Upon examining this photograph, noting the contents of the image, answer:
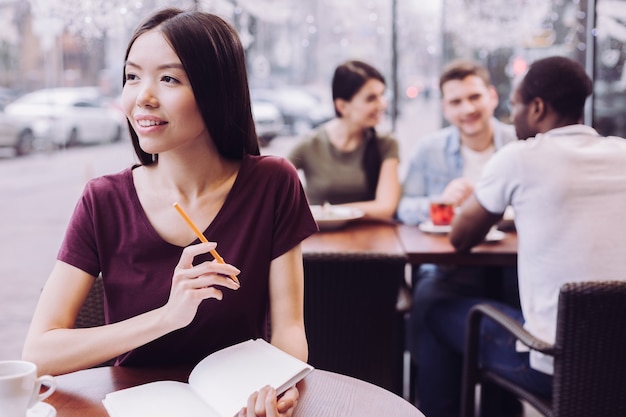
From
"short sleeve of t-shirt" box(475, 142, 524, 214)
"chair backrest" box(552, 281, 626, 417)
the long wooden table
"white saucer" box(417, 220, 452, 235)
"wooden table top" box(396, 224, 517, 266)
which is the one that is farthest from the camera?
"white saucer" box(417, 220, 452, 235)

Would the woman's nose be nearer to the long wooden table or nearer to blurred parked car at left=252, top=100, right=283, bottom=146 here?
the long wooden table

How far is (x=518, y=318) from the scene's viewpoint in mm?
2393

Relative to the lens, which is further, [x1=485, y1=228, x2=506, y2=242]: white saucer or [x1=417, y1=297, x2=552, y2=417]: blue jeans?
[x1=485, y1=228, x2=506, y2=242]: white saucer

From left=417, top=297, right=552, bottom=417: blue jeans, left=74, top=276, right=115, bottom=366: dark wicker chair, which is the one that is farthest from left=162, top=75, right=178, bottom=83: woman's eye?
left=417, top=297, right=552, bottom=417: blue jeans

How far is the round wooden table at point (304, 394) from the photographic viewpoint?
1146 mm

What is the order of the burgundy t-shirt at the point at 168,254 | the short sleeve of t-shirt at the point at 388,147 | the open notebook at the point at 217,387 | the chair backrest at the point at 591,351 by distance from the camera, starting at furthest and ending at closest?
1. the short sleeve of t-shirt at the point at 388,147
2. the chair backrest at the point at 591,351
3. the burgundy t-shirt at the point at 168,254
4. the open notebook at the point at 217,387

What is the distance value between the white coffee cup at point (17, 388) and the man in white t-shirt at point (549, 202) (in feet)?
4.93

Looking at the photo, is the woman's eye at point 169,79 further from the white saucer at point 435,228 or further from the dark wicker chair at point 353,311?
the white saucer at point 435,228

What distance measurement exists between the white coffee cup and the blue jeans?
60.1 inches

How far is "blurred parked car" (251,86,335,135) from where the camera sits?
195 inches

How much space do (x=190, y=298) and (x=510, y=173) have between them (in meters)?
1.27

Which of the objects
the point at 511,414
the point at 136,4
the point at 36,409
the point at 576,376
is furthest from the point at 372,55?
the point at 36,409

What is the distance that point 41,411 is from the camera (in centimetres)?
110

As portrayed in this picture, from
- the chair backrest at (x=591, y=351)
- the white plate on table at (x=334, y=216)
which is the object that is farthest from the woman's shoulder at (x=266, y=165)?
the white plate on table at (x=334, y=216)
